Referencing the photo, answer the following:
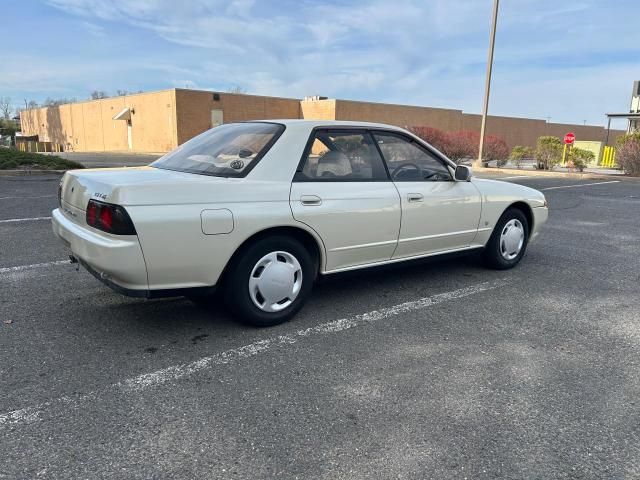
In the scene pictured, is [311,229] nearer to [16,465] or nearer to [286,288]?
[286,288]

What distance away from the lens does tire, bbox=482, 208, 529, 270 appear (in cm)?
536

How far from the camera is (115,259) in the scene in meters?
3.12

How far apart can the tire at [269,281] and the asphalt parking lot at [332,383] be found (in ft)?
0.43

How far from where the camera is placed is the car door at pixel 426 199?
4406 mm

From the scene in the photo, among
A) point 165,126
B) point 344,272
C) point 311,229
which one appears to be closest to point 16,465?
point 311,229

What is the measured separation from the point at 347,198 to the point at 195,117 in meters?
30.5

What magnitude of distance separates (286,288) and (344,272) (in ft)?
1.95

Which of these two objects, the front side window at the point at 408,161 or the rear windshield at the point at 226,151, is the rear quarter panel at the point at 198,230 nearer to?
the rear windshield at the point at 226,151

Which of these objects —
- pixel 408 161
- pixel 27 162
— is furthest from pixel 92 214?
pixel 27 162

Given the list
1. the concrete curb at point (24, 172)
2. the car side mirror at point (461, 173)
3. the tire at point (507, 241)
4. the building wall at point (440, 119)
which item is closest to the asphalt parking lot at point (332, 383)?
the tire at point (507, 241)

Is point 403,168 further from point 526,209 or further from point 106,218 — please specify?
point 106,218

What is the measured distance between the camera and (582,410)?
2.78 metres

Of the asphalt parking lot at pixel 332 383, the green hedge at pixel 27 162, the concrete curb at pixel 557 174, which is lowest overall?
the asphalt parking lot at pixel 332 383

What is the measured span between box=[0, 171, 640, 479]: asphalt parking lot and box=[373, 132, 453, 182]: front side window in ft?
3.46
